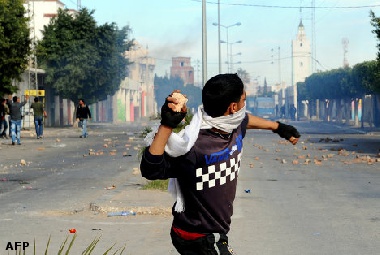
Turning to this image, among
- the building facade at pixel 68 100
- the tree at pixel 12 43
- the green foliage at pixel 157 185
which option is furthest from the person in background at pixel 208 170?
the tree at pixel 12 43

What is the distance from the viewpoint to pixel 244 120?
17.0ft

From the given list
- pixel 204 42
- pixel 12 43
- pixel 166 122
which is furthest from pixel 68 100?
pixel 166 122

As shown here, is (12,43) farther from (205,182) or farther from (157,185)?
(205,182)

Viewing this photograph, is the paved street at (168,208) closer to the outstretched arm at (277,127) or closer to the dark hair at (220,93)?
the outstretched arm at (277,127)

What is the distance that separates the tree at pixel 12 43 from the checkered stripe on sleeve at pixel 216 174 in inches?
1499

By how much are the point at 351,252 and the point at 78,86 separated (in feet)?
188

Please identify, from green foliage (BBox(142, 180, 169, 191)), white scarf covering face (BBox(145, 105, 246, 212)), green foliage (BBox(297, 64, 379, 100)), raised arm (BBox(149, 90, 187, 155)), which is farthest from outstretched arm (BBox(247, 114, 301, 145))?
green foliage (BBox(297, 64, 379, 100))

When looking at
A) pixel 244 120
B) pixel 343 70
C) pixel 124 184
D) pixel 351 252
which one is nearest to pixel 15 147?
pixel 124 184

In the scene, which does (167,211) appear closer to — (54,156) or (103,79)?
(54,156)

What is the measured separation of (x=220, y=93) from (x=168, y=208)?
7.82 metres

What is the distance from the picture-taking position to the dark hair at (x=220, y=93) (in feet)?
15.8

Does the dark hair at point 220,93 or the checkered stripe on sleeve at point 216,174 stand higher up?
the dark hair at point 220,93

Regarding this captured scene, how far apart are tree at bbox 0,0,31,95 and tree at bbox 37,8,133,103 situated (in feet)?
70.1

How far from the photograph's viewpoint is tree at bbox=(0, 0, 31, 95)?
4231cm
